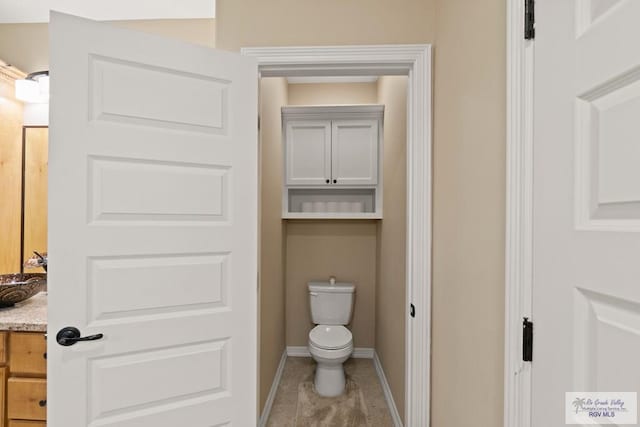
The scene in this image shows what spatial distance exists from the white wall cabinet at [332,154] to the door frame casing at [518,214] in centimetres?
228

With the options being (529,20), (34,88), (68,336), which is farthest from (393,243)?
(34,88)

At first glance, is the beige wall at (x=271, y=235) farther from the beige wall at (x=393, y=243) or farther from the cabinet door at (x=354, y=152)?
the beige wall at (x=393, y=243)

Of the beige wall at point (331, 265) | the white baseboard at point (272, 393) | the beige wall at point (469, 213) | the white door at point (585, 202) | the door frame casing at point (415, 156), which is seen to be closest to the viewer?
the white door at point (585, 202)

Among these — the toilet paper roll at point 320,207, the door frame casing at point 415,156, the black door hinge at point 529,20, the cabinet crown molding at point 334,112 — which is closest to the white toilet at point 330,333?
the toilet paper roll at point 320,207

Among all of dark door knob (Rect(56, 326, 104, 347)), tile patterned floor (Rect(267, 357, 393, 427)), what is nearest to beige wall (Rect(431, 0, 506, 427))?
tile patterned floor (Rect(267, 357, 393, 427))

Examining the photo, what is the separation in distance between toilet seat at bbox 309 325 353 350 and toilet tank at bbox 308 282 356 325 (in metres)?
0.28

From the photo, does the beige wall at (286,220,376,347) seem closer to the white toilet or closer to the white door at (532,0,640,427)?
the white toilet

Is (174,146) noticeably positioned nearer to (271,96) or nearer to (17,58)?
(271,96)

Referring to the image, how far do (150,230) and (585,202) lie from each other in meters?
1.38

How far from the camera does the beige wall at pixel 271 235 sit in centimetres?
222

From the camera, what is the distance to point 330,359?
2516 millimetres

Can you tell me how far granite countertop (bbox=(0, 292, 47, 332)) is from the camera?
4.70ft

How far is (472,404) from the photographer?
1.14 m

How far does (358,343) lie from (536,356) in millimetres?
2729
